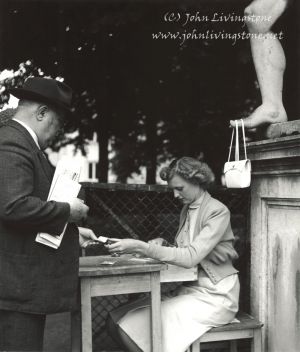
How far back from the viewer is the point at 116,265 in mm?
3406

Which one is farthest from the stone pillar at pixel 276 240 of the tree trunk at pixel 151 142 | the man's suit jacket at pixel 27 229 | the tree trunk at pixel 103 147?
the tree trunk at pixel 151 142

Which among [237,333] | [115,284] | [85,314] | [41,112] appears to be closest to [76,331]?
[85,314]

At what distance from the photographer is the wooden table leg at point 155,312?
3.39 m

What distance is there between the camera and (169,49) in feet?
25.1

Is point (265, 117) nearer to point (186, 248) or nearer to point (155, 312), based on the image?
point (186, 248)

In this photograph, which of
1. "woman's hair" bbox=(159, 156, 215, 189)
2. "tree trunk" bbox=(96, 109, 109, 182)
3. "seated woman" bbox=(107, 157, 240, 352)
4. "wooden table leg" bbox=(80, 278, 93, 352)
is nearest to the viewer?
"wooden table leg" bbox=(80, 278, 93, 352)

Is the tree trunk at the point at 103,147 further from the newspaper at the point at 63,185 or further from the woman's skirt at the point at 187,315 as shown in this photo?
the newspaper at the point at 63,185

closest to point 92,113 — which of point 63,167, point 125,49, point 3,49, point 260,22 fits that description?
point 125,49

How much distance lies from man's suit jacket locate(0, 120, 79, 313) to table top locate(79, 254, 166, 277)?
1.04 feet

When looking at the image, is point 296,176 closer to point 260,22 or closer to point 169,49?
point 260,22

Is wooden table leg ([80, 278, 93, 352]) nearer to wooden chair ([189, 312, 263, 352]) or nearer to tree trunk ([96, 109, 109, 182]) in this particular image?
wooden chair ([189, 312, 263, 352])

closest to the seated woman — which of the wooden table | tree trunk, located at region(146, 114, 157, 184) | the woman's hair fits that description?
the woman's hair

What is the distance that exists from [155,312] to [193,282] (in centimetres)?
50

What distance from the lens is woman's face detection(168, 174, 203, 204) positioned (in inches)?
148
